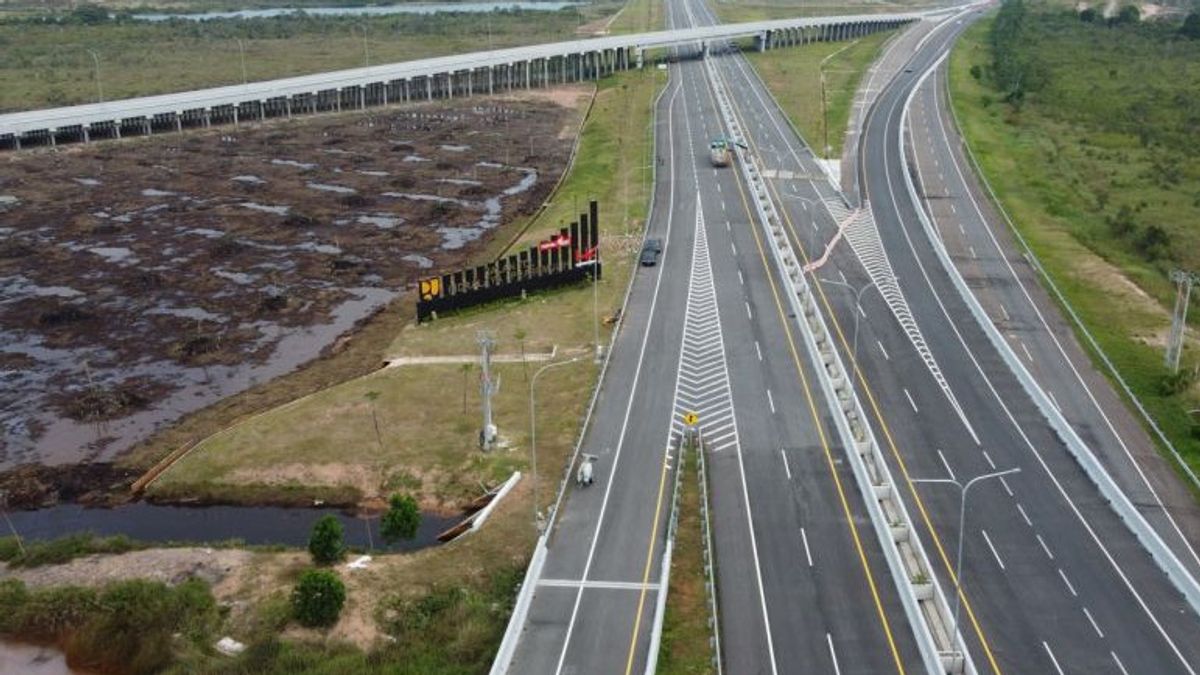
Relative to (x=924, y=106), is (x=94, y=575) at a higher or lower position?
lower

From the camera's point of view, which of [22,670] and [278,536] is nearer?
[22,670]

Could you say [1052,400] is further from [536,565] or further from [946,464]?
Answer: [536,565]

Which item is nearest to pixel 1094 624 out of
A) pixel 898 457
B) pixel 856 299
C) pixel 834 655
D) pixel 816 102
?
pixel 834 655

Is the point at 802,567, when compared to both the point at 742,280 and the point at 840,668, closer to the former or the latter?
the point at 840,668

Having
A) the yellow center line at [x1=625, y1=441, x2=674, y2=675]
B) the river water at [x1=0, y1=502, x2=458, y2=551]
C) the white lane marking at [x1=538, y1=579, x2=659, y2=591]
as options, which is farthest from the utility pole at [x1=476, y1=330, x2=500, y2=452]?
the white lane marking at [x1=538, y1=579, x2=659, y2=591]

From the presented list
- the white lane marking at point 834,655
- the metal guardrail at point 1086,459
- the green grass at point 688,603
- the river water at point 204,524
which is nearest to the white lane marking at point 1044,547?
the metal guardrail at point 1086,459

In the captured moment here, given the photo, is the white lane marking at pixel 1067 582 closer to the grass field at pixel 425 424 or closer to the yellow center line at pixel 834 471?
the yellow center line at pixel 834 471

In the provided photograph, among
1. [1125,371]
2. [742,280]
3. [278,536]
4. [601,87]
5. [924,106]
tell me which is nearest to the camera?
[278,536]

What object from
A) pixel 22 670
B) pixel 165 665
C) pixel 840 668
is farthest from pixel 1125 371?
pixel 22 670
